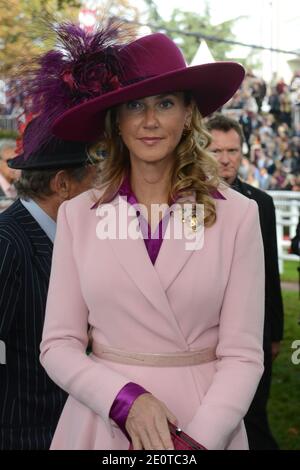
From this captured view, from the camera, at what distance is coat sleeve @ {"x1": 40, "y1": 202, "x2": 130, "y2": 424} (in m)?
2.25

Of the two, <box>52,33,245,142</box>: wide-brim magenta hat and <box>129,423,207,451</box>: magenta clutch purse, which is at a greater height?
<box>52,33,245,142</box>: wide-brim magenta hat

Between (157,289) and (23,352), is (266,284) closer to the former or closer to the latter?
(23,352)

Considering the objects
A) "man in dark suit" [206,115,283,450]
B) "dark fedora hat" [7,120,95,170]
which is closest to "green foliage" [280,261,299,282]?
"man in dark suit" [206,115,283,450]

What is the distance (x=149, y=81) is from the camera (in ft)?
7.61

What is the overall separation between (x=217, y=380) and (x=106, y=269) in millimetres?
440

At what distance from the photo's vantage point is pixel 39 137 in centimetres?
280

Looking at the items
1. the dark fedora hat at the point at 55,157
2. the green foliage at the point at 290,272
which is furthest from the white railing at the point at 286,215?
the dark fedora hat at the point at 55,157

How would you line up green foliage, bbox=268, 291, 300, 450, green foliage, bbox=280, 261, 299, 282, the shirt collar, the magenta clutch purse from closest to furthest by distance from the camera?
1. the magenta clutch purse
2. the shirt collar
3. green foliage, bbox=268, 291, 300, 450
4. green foliage, bbox=280, 261, 299, 282

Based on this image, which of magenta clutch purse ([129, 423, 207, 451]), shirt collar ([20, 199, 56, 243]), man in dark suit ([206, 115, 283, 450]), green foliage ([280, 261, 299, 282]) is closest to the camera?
magenta clutch purse ([129, 423, 207, 451])

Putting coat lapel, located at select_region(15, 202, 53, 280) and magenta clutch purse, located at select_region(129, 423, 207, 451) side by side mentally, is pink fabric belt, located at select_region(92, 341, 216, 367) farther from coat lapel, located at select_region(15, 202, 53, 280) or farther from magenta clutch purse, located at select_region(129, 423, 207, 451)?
coat lapel, located at select_region(15, 202, 53, 280)

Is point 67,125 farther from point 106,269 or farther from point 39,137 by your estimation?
point 106,269

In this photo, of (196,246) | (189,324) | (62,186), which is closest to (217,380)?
(189,324)

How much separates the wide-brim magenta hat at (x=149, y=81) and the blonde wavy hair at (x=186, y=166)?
7 centimetres

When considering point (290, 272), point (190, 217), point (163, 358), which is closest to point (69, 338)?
point (163, 358)
